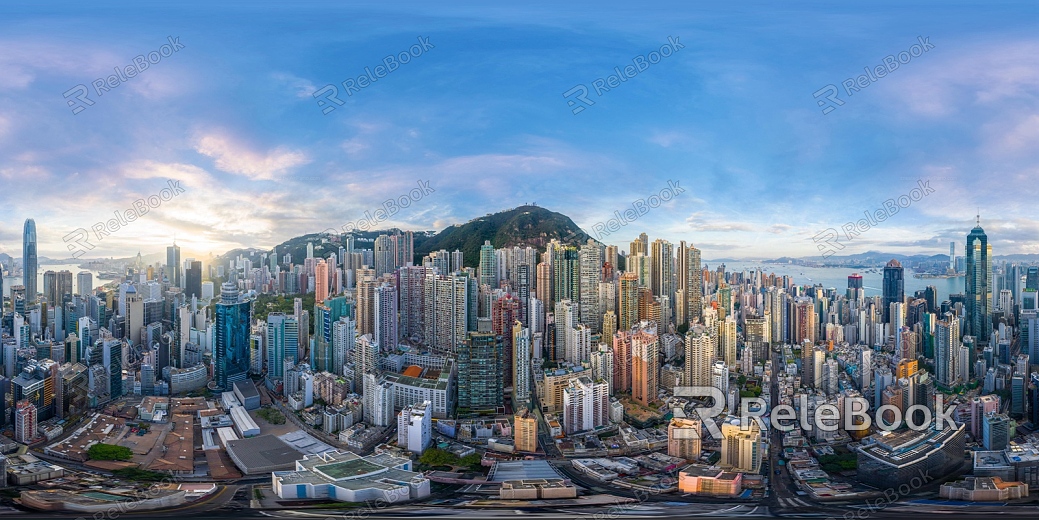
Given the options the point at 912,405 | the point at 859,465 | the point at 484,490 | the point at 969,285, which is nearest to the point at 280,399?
the point at 484,490

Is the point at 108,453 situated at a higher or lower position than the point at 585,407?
lower

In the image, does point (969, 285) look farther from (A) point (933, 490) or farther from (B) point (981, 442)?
(A) point (933, 490)

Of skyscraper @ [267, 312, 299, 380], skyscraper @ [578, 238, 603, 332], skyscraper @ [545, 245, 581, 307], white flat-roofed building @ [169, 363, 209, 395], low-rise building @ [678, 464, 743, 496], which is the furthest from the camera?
skyscraper @ [545, 245, 581, 307]

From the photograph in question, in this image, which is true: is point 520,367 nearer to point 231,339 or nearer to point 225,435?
point 225,435

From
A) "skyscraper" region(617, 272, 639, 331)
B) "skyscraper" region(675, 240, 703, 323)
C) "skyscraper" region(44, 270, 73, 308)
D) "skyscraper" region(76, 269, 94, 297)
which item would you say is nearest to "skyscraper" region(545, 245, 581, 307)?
"skyscraper" region(617, 272, 639, 331)

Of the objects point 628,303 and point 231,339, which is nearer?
point 231,339

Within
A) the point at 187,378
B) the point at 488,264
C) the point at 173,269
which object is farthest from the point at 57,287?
the point at 488,264

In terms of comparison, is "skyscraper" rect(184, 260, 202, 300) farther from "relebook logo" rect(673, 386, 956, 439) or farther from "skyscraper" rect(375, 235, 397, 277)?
"relebook logo" rect(673, 386, 956, 439)
